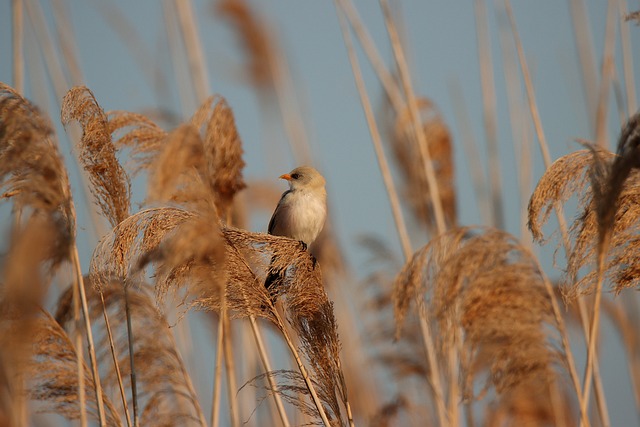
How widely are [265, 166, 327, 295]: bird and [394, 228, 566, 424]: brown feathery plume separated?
1710mm

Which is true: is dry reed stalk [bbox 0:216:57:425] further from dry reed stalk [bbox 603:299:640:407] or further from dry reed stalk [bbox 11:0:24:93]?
dry reed stalk [bbox 603:299:640:407]

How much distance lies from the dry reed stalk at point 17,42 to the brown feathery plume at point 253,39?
167 centimetres

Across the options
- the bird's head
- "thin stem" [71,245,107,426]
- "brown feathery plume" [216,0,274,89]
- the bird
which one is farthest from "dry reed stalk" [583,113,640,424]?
"brown feathery plume" [216,0,274,89]

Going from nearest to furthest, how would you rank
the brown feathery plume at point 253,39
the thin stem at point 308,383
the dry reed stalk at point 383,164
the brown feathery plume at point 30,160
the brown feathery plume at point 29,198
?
1. the brown feathery plume at point 29,198
2. the brown feathery plume at point 30,160
3. the thin stem at point 308,383
4. the dry reed stalk at point 383,164
5. the brown feathery plume at point 253,39

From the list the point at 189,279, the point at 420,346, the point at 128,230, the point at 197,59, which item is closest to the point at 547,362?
the point at 420,346

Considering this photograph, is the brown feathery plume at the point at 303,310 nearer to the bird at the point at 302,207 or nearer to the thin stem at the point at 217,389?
the thin stem at the point at 217,389

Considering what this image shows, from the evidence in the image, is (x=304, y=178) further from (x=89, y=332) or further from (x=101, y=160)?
(x=89, y=332)

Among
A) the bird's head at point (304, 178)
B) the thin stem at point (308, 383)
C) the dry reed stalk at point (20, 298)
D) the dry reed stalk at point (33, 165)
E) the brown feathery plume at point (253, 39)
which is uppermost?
the brown feathery plume at point (253, 39)

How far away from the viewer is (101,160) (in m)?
2.79

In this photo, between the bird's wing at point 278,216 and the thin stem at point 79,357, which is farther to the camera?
the bird's wing at point 278,216

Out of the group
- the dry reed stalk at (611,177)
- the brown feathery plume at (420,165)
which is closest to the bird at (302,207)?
the brown feathery plume at (420,165)

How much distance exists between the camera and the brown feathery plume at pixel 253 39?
17.5ft

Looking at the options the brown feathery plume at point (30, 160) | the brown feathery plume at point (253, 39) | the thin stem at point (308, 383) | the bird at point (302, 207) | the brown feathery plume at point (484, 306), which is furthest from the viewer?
the brown feathery plume at point (253, 39)

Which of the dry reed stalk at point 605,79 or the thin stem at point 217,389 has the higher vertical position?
the dry reed stalk at point 605,79
